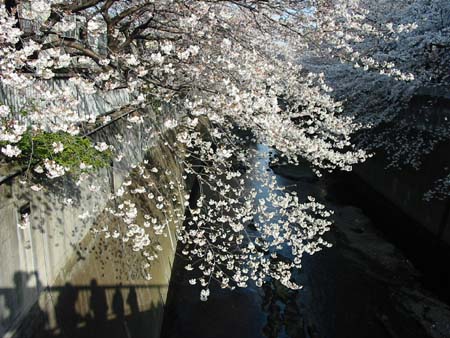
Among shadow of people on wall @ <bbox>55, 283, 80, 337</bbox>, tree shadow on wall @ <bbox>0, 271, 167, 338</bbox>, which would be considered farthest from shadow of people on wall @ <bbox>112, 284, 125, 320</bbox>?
shadow of people on wall @ <bbox>55, 283, 80, 337</bbox>

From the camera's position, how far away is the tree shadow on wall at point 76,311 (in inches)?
146

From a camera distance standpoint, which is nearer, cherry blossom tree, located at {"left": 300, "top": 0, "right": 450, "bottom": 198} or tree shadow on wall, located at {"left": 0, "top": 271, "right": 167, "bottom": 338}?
tree shadow on wall, located at {"left": 0, "top": 271, "right": 167, "bottom": 338}

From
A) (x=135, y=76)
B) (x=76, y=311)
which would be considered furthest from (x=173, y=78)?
(x=76, y=311)

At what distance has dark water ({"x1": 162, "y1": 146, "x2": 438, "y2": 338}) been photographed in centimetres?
908

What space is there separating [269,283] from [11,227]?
876cm

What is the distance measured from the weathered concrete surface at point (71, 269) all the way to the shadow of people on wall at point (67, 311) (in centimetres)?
1

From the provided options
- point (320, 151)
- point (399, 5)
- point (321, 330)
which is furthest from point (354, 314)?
point (399, 5)

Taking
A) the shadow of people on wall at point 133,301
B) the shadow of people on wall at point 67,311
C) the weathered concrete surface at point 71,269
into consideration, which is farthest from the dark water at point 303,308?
the shadow of people on wall at point 67,311

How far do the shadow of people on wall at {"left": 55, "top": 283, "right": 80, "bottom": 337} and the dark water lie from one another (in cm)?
456

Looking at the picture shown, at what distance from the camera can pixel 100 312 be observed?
5.52 meters

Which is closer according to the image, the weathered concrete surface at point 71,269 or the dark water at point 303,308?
the weathered concrete surface at point 71,269

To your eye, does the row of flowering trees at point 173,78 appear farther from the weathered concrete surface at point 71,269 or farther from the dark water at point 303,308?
the dark water at point 303,308

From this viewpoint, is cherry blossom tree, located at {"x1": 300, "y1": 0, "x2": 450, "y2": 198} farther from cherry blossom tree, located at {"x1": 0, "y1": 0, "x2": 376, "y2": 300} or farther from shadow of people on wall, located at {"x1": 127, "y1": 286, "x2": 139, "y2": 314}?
shadow of people on wall, located at {"x1": 127, "y1": 286, "x2": 139, "y2": 314}

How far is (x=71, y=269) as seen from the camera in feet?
16.6
